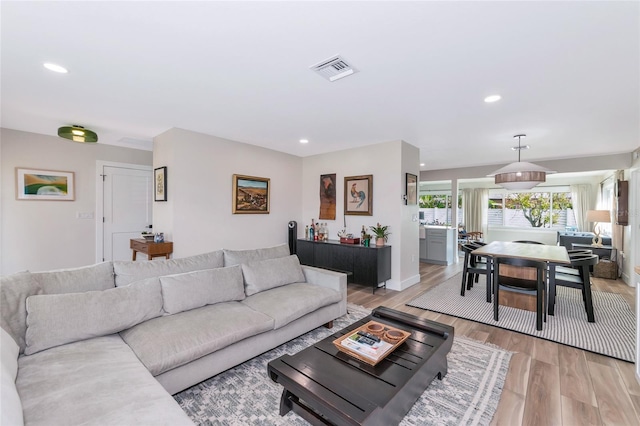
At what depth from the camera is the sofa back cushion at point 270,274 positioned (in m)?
2.82

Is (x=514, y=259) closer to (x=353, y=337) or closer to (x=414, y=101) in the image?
(x=414, y=101)

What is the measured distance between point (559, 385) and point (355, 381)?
5.61 feet

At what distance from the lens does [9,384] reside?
44.3 inches

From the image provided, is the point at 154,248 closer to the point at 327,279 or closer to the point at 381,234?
the point at 327,279

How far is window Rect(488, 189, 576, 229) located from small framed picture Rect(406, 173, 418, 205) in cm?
505

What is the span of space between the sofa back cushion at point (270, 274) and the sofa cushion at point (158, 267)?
321mm

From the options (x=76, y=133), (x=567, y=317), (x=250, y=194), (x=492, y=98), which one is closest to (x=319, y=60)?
(x=492, y=98)

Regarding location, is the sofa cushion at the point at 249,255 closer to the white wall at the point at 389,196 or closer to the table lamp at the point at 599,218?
the white wall at the point at 389,196

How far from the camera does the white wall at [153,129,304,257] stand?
12.9 feet

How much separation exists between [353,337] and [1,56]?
10.6 feet

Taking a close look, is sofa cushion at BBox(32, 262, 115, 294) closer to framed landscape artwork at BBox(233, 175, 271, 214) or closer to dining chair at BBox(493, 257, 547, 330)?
framed landscape artwork at BBox(233, 175, 271, 214)

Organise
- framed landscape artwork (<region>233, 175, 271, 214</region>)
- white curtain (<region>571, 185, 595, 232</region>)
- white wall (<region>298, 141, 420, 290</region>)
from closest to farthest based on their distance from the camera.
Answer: white wall (<region>298, 141, 420, 290</region>), framed landscape artwork (<region>233, 175, 271, 214</region>), white curtain (<region>571, 185, 595, 232</region>)

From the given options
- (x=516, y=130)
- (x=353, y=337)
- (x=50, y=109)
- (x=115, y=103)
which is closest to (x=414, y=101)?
(x=516, y=130)

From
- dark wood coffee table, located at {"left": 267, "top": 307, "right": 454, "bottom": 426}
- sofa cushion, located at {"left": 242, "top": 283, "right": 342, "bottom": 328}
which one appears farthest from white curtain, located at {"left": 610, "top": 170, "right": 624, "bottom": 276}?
sofa cushion, located at {"left": 242, "top": 283, "right": 342, "bottom": 328}
